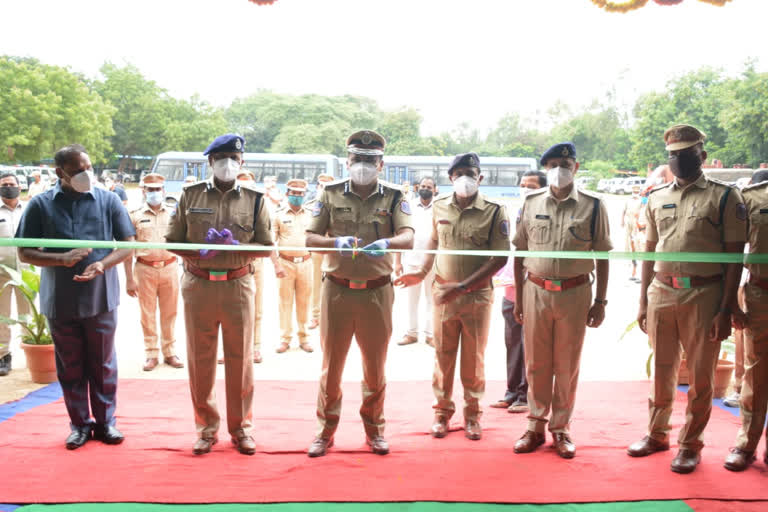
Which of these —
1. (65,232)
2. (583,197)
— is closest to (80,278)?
(65,232)

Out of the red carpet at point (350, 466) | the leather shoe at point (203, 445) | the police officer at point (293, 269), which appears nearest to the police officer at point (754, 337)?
the red carpet at point (350, 466)

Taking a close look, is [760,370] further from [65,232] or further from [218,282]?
[65,232]

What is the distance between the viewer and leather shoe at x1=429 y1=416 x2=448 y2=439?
3.32 m

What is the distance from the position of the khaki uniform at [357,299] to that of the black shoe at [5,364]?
10.5 ft

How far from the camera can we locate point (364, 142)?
3.10m

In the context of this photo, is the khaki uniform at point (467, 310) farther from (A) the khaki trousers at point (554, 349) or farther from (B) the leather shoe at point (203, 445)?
(B) the leather shoe at point (203, 445)

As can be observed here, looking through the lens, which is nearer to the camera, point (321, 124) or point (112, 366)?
point (112, 366)

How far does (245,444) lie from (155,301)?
2569 mm

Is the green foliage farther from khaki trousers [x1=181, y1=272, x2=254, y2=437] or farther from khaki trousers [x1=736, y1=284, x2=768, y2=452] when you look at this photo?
khaki trousers [x1=736, y1=284, x2=768, y2=452]

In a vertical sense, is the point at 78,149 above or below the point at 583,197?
above

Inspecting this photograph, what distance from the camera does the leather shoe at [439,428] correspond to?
3.32 meters

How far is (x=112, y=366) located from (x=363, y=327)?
1445 mm

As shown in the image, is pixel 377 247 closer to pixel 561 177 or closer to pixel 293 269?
pixel 561 177

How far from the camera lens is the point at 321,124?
10344mm
